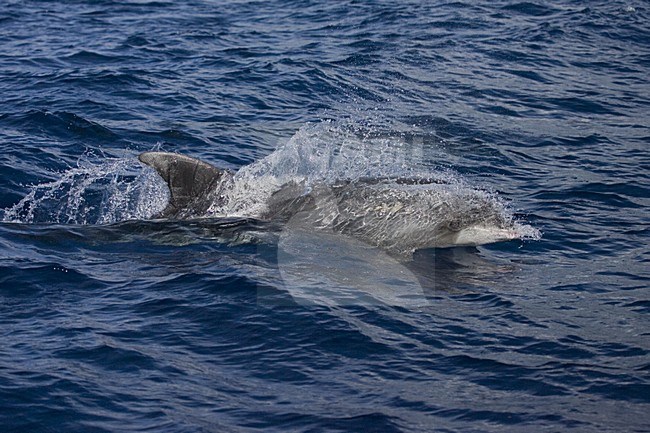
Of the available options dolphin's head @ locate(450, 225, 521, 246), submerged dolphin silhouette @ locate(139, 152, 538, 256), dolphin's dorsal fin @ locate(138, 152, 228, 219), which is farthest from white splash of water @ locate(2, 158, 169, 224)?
dolphin's head @ locate(450, 225, 521, 246)

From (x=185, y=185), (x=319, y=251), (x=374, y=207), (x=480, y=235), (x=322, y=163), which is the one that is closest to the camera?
(x=319, y=251)

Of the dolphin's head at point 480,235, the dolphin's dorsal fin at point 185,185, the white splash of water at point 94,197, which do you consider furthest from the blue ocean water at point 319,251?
the dolphin's dorsal fin at point 185,185

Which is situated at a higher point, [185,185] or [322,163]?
[185,185]

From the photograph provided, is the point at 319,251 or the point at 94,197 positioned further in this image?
the point at 94,197

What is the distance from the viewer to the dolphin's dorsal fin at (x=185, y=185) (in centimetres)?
1270

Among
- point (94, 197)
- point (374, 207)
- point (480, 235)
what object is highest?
point (374, 207)

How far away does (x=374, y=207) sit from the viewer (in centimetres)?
1252

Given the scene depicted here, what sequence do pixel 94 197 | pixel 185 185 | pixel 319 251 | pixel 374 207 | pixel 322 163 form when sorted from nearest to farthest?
1. pixel 319 251
2. pixel 374 207
3. pixel 185 185
4. pixel 94 197
5. pixel 322 163

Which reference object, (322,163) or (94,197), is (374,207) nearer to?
(322,163)

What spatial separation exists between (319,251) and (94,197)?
14.0ft

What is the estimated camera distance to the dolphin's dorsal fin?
41.7ft

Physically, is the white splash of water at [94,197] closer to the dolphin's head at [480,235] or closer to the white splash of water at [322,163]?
the white splash of water at [322,163]

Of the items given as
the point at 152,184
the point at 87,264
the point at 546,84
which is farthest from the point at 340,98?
the point at 87,264

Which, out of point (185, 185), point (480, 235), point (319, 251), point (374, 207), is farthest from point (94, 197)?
point (480, 235)
